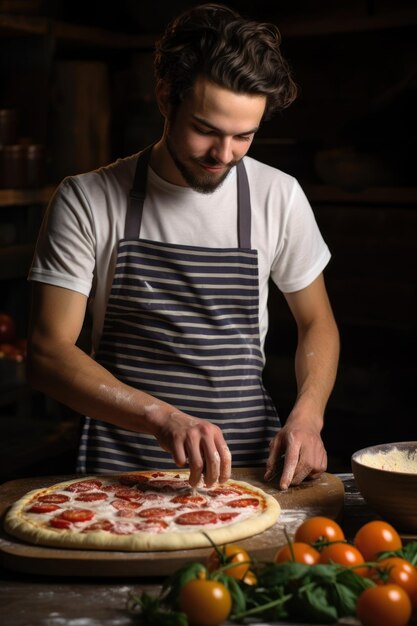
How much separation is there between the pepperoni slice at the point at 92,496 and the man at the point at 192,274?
162 millimetres

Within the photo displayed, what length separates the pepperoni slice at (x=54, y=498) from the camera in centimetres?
196

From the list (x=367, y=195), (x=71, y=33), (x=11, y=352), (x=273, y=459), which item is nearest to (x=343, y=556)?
(x=273, y=459)

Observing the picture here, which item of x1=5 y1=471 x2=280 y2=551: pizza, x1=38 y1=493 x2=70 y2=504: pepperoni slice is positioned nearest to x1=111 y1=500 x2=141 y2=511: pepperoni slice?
x1=5 y1=471 x2=280 y2=551: pizza

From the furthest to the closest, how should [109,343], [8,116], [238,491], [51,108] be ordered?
1. [51,108]
2. [8,116]
3. [109,343]
4. [238,491]

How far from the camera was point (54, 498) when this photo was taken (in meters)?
1.97

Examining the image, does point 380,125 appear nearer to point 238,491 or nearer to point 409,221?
point 409,221

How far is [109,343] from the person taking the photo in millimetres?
2338

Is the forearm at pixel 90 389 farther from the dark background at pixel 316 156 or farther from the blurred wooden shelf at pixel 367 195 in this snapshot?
the blurred wooden shelf at pixel 367 195

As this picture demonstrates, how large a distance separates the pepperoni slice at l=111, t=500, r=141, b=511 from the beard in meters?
0.75

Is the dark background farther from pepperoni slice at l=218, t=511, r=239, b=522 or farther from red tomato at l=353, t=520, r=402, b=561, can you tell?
red tomato at l=353, t=520, r=402, b=561

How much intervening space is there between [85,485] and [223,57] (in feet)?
3.12

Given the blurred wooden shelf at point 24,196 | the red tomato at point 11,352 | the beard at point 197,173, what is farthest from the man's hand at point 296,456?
the blurred wooden shelf at point 24,196

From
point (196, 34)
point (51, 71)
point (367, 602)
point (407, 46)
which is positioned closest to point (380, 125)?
point (407, 46)

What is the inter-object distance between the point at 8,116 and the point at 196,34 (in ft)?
5.36
